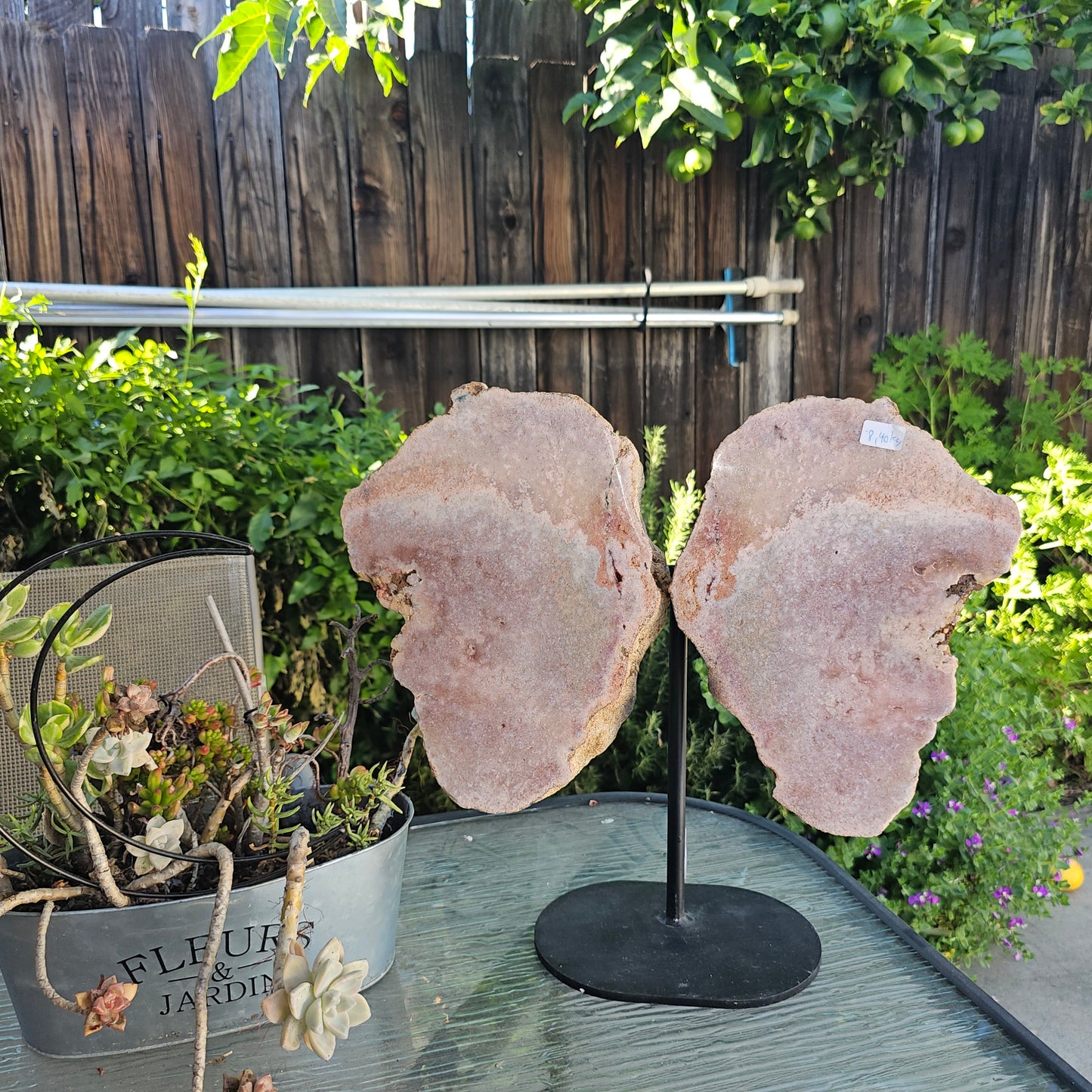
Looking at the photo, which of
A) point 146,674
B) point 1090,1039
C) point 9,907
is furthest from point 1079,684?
point 9,907

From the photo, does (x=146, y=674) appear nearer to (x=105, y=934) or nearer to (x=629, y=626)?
(x=105, y=934)

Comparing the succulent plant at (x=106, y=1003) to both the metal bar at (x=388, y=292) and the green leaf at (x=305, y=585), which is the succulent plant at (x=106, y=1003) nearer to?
the green leaf at (x=305, y=585)

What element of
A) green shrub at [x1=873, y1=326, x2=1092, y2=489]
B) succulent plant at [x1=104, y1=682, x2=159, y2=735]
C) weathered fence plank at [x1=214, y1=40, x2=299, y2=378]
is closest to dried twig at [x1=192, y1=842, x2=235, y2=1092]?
succulent plant at [x1=104, y1=682, x2=159, y2=735]

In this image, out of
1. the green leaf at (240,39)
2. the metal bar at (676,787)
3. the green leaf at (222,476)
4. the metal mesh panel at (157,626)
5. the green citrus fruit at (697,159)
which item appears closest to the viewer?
the metal bar at (676,787)

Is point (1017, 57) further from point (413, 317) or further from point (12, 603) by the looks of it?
point (12, 603)

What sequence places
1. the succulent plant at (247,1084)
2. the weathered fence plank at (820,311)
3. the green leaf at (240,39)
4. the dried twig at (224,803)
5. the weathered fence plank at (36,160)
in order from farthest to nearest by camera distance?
the weathered fence plank at (820,311), the weathered fence plank at (36,160), the green leaf at (240,39), the dried twig at (224,803), the succulent plant at (247,1084)

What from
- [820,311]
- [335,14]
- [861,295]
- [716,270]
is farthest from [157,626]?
[861,295]

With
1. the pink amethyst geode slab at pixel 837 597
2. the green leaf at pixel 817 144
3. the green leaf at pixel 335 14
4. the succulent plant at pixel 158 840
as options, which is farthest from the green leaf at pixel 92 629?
the green leaf at pixel 817 144
